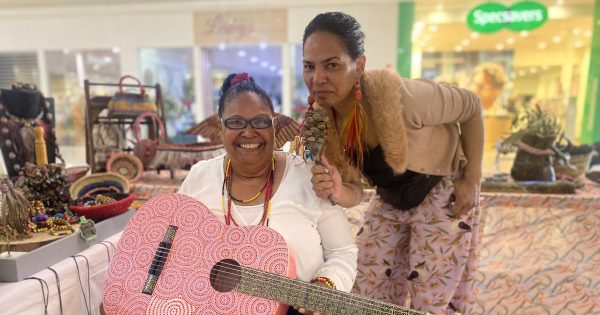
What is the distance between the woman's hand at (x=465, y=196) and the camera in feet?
4.95

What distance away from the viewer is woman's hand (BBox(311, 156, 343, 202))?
1141mm

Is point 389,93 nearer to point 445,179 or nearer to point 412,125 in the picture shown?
point 412,125

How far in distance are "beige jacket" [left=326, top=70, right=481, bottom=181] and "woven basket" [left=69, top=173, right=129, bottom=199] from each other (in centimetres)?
112

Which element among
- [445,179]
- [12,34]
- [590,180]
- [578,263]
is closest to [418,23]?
[590,180]

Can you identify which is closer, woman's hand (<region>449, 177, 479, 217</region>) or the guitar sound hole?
the guitar sound hole

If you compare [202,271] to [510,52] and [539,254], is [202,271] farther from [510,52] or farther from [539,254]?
[510,52]

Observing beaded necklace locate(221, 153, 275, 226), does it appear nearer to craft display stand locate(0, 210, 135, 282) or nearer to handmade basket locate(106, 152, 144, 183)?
craft display stand locate(0, 210, 135, 282)

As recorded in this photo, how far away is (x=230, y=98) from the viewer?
121 centimetres

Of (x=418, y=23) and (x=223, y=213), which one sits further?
(x=418, y=23)

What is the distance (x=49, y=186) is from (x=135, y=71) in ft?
19.6

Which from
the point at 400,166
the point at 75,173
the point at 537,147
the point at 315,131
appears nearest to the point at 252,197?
the point at 315,131

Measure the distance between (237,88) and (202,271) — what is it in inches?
23.4

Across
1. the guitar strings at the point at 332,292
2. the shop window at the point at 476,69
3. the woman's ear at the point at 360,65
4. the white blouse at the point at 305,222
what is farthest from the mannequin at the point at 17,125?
the shop window at the point at 476,69

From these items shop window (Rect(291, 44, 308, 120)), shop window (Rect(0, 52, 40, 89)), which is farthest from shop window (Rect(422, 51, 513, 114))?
shop window (Rect(0, 52, 40, 89))
